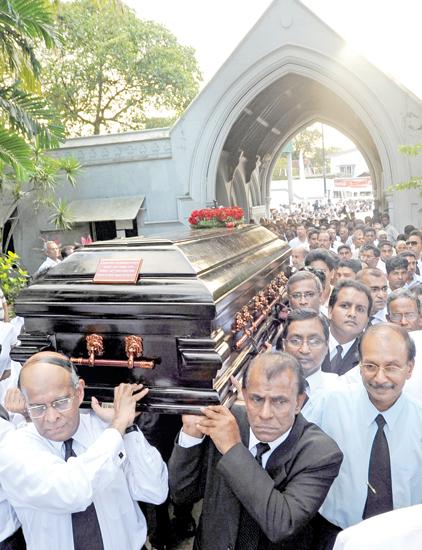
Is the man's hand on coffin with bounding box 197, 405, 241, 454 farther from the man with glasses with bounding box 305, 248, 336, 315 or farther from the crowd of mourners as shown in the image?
the man with glasses with bounding box 305, 248, 336, 315

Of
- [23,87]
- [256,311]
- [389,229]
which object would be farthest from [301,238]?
[256,311]

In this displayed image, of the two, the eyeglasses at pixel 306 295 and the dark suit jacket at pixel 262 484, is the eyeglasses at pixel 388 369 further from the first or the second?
the eyeglasses at pixel 306 295

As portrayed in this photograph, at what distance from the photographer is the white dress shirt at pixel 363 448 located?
173cm

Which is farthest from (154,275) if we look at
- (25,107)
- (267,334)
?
(25,107)

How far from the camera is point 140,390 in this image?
214 centimetres

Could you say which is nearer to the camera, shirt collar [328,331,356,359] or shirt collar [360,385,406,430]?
shirt collar [360,385,406,430]

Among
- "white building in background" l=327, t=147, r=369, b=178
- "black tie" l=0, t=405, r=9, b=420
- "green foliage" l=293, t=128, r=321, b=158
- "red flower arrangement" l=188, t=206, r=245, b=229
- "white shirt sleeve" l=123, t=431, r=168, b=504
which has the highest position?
"green foliage" l=293, t=128, r=321, b=158

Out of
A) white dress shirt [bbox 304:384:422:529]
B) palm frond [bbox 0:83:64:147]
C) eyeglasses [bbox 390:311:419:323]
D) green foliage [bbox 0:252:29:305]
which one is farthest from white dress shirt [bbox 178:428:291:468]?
palm frond [bbox 0:83:64:147]

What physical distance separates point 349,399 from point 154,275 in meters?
1.01

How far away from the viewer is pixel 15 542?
1885 millimetres

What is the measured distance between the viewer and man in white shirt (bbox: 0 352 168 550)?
1568mm

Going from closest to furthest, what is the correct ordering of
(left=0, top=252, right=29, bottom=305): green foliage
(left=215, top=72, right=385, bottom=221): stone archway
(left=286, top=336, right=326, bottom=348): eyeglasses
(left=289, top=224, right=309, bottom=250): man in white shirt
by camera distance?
(left=286, top=336, right=326, bottom=348): eyeglasses
(left=0, top=252, right=29, bottom=305): green foliage
(left=289, top=224, right=309, bottom=250): man in white shirt
(left=215, top=72, right=385, bottom=221): stone archway

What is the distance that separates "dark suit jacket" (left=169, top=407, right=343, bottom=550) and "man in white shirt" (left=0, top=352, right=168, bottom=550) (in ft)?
0.68

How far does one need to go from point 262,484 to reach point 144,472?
0.57 meters
